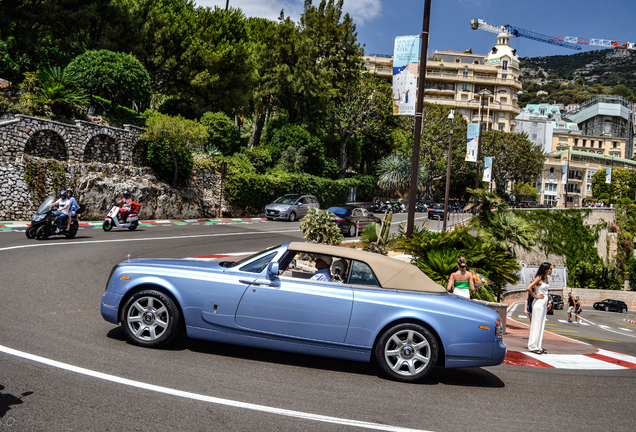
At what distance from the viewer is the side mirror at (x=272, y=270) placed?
551 centimetres

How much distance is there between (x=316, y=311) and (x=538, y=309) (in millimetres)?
4590

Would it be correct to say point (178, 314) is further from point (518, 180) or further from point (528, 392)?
point (518, 180)

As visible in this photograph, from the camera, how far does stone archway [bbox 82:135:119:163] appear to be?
81.6 feet

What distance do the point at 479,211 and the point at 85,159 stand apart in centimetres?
1983

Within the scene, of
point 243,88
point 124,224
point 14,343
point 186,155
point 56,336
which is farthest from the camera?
point 243,88

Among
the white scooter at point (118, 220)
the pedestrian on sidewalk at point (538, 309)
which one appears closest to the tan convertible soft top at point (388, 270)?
the pedestrian on sidewalk at point (538, 309)

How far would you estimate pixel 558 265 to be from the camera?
151 ft

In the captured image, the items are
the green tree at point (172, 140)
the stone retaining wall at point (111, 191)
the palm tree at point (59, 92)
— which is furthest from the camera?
the green tree at point (172, 140)

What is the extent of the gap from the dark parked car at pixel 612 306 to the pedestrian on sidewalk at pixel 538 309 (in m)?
40.4

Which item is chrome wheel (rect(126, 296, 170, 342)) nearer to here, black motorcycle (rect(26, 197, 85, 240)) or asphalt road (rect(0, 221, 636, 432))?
asphalt road (rect(0, 221, 636, 432))

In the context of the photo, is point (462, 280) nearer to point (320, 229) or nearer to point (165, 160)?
point (320, 229)

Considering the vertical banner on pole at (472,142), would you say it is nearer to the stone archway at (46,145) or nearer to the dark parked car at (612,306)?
the stone archway at (46,145)

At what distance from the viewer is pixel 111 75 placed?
89.2 feet

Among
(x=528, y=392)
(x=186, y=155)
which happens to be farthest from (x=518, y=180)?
(x=528, y=392)
